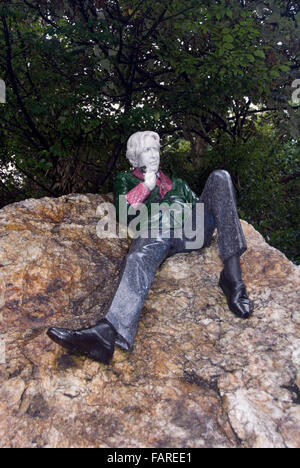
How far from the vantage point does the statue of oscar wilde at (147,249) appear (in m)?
Answer: 2.44

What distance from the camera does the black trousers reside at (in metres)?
2.57

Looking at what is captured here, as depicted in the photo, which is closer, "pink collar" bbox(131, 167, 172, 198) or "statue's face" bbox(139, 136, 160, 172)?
"statue's face" bbox(139, 136, 160, 172)

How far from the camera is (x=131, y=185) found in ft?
11.4

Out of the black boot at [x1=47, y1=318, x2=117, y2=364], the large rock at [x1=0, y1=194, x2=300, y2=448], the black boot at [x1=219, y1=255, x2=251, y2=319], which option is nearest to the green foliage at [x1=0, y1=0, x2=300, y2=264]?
the large rock at [x1=0, y1=194, x2=300, y2=448]

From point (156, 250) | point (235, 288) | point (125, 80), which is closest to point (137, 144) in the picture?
point (156, 250)

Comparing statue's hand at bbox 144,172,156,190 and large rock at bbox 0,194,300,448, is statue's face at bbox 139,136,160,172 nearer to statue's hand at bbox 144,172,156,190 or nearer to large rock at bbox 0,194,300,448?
statue's hand at bbox 144,172,156,190

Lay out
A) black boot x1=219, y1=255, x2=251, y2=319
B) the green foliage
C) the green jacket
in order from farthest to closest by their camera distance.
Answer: the green foliage
the green jacket
black boot x1=219, y1=255, x2=251, y2=319

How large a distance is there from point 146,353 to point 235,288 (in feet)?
2.66

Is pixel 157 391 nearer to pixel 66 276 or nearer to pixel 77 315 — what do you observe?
pixel 77 315

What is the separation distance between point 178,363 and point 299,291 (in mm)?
1144

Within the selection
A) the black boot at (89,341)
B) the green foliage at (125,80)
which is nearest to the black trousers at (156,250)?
the black boot at (89,341)

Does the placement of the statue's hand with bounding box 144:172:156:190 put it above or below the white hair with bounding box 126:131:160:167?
below

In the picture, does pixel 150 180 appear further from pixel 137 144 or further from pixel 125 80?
pixel 125 80
